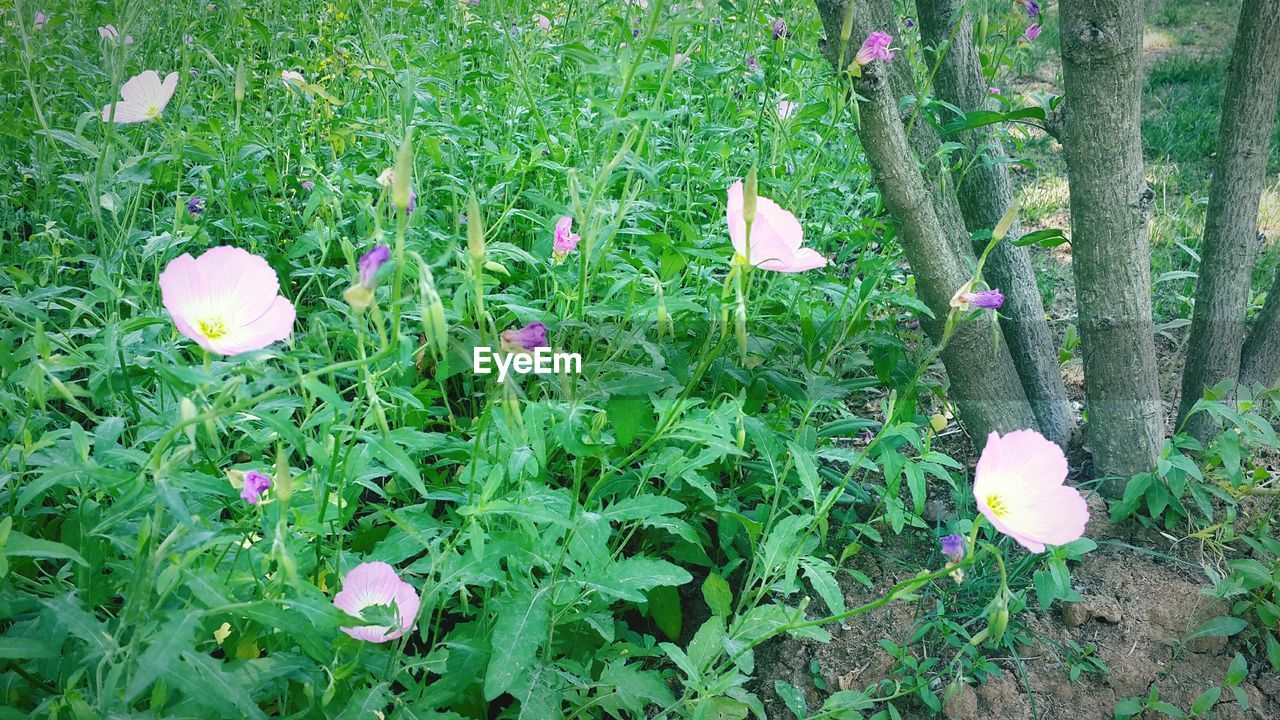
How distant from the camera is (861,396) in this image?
97.5 inches

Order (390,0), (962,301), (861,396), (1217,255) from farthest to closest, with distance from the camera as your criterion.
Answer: (390,0), (861,396), (1217,255), (962,301)

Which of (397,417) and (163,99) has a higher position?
(163,99)

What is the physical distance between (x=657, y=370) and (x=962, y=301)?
0.51m

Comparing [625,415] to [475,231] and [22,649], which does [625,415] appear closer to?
[475,231]

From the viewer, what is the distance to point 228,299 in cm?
122

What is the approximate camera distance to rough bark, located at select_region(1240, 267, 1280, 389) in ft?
6.88

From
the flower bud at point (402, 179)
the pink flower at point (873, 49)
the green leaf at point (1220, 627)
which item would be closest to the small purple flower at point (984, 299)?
the pink flower at point (873, 49)

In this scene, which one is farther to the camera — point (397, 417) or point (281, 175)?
point (281, 175)

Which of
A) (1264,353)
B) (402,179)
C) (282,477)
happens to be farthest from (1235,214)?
(282,477)

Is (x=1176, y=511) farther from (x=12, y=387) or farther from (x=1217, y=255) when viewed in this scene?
(x=12, y=387)

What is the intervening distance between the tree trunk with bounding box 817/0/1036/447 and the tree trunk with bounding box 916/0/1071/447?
0.14 meters

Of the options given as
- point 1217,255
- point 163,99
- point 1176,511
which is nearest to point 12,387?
point 163,99

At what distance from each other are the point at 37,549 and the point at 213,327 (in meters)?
0.33

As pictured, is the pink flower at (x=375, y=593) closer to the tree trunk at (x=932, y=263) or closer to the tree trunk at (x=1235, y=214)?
the tree trunk at (x=932, y=263)
